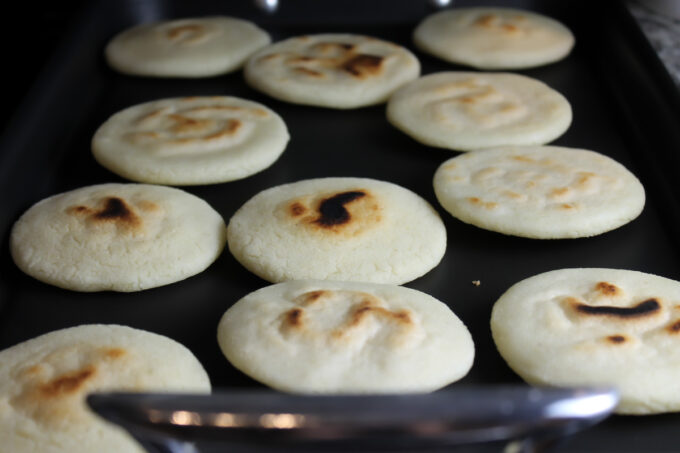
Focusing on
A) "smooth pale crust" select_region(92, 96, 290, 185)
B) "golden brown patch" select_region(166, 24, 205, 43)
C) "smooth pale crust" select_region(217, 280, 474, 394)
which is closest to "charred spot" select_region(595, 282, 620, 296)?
"smooth pale crust" select_region(217, 280, 474, 394)

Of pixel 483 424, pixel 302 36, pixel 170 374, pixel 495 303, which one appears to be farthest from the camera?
pixel 302 36

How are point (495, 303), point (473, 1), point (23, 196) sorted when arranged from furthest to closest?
1. point (473, 1)
2. point (23, 196)
3. point (495, 303)

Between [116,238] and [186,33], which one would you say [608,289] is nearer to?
[116,238]

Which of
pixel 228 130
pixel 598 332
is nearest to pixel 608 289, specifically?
pixel 598 332

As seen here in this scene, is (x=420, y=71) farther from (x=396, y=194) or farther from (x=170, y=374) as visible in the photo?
(x=170, y=374)

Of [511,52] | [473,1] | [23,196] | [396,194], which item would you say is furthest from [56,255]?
[473,1]

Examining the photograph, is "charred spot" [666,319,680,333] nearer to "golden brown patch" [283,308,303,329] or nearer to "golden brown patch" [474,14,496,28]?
"golden brown patch" [283,308,303,329]
